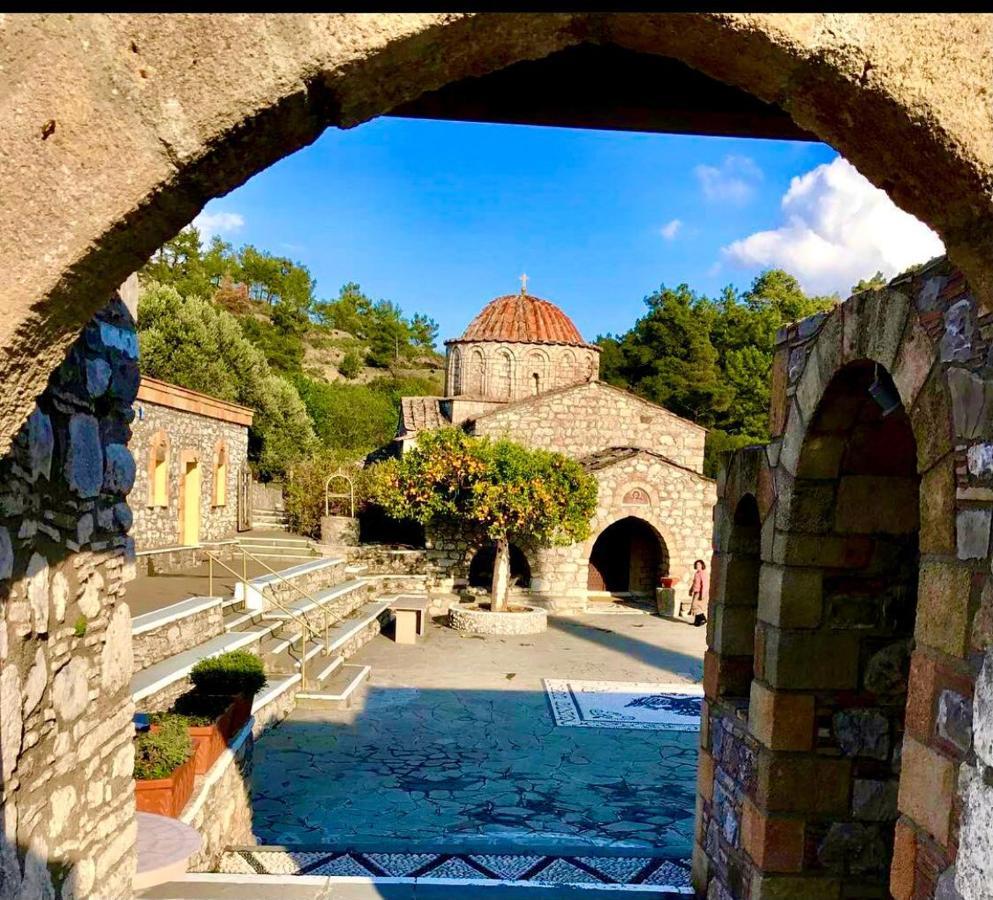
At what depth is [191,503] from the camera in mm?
15320

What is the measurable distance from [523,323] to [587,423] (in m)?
5.14

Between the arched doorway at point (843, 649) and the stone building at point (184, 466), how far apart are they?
10.6 m

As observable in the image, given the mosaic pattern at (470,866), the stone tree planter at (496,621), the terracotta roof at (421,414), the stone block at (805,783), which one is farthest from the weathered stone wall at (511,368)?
the stone block at (805,783)

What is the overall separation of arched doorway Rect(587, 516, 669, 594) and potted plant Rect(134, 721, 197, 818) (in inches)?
588

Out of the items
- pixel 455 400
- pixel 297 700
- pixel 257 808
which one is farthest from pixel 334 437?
pixel 257 808

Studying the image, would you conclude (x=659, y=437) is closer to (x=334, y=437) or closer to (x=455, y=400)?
(x=455, y=400)

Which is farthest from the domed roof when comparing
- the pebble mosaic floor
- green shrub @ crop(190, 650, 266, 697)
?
green shrub @ crop(190, 650, 266, 697)

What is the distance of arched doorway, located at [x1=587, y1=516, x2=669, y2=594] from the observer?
19.1 m

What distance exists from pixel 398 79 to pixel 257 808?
22.1 feet

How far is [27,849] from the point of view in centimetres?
237

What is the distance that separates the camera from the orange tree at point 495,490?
1488cm

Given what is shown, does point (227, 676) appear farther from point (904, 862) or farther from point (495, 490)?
point (495, 490)

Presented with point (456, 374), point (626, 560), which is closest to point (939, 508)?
point (626, 560)

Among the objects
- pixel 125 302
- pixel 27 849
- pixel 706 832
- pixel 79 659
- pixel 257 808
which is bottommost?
pixel 257 808
